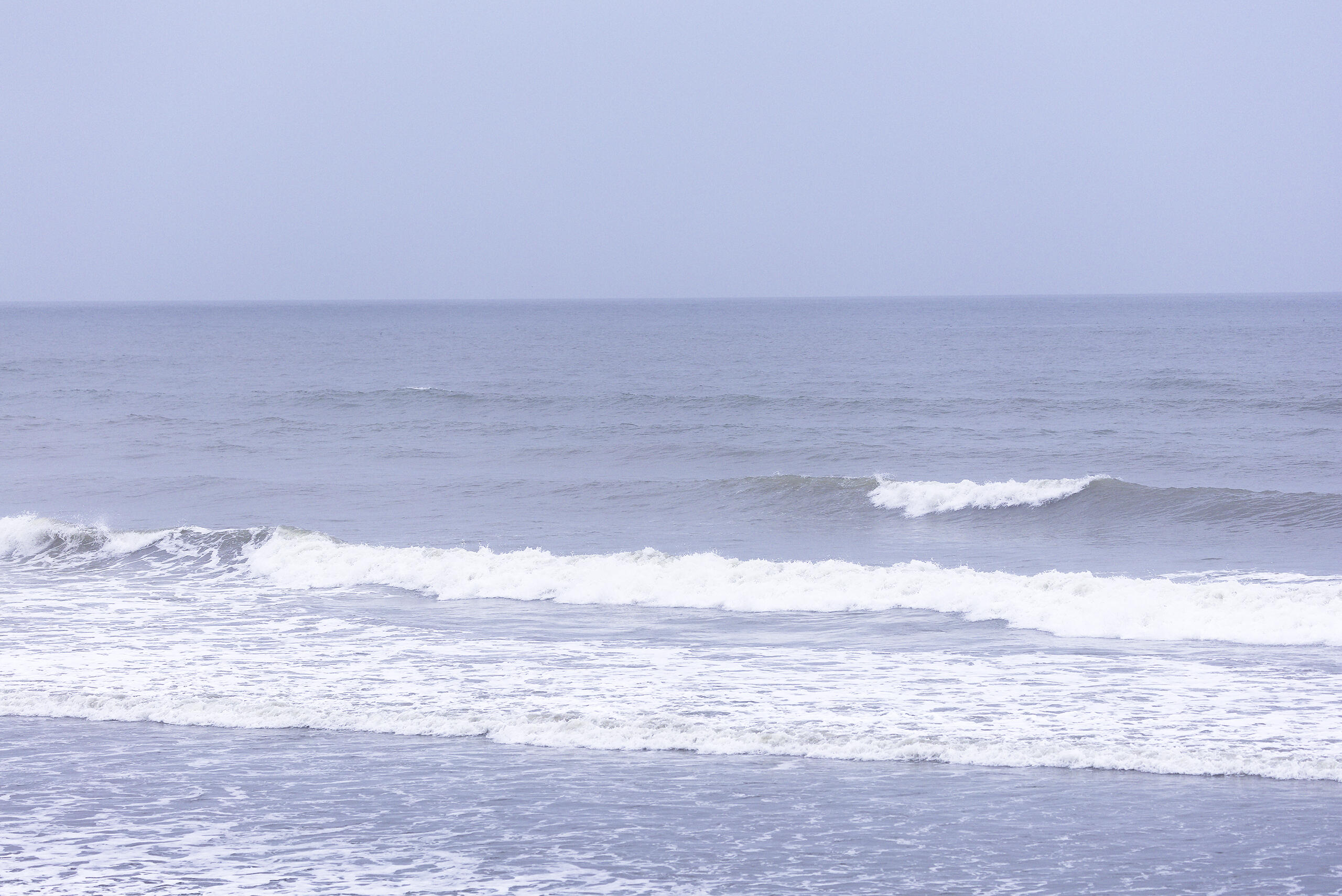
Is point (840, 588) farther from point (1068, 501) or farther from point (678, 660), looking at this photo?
point (1068, 501)

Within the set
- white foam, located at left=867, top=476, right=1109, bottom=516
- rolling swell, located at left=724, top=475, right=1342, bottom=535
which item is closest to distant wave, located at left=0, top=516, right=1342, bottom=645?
rolling swell, located at left=724, top=475, right=1342, bottom=535

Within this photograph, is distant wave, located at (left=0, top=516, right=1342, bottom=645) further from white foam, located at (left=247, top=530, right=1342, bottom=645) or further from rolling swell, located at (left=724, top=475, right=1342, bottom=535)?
rolling swell, located at (left=724, top=475, right=1342, bottom=535)

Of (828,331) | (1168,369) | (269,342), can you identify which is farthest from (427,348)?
(1168,369)

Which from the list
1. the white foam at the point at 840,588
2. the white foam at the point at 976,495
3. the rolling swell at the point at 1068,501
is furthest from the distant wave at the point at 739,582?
the white foam at the point at 976,495

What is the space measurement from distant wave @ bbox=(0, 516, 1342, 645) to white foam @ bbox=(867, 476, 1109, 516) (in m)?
5.74

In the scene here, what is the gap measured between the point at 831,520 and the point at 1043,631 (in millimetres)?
9086

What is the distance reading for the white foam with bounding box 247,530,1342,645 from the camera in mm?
13625

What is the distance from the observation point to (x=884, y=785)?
9062 millimetres

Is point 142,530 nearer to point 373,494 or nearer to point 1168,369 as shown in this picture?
point 373,494

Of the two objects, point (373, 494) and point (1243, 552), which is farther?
point (373, 494)

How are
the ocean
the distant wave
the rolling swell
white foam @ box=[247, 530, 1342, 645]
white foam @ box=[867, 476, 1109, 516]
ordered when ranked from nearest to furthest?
the ocean < white foam @ box=[247, 530, 1342, 645] < the distant wave < the rolling swell < white foam @ box=[867, 476, 1109, 516]

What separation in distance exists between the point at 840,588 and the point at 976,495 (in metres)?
8.15

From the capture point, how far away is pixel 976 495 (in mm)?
23141

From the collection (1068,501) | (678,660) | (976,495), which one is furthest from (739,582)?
(1068,501)
